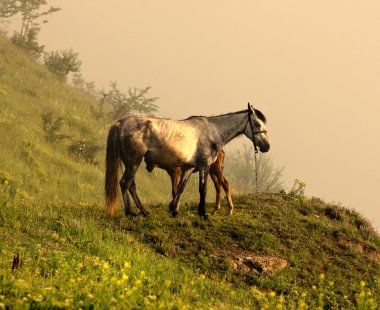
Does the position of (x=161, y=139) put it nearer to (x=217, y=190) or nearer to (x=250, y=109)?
(x=217, y=190)

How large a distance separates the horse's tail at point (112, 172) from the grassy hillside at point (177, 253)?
46cm

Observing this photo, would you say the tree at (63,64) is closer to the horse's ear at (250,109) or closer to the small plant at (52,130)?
the small plant at (52,130)

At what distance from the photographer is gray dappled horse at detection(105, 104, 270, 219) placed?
10789 millimetres

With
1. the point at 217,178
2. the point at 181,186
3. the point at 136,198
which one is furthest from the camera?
the point at 217,178

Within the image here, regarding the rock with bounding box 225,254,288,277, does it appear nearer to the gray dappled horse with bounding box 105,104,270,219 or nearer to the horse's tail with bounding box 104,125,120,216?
the gray dappled horse with bounding box 105,104,270,219

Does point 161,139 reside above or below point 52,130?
below

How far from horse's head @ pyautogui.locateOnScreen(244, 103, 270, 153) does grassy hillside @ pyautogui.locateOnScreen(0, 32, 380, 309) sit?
6.58 ft

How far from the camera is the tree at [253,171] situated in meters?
39.6

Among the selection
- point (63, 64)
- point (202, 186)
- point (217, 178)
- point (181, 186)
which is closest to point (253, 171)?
point (63, 64)

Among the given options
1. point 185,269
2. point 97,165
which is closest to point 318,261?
point 185,269

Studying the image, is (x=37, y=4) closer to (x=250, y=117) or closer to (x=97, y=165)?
(x=97, y=165)

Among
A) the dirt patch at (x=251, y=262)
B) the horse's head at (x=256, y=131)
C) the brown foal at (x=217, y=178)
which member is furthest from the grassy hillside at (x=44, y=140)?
the dirt patch at (x=251, y=262)

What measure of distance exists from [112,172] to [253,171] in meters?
32.2

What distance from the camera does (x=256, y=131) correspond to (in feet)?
40.8
